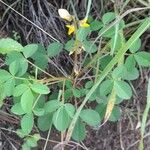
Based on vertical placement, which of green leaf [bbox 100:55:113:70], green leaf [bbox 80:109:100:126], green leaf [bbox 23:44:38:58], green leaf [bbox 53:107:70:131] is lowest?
green leaf [bbox 80:109:100:126]

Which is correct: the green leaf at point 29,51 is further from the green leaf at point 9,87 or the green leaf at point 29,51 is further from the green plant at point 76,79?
the green leaf at point 9,87

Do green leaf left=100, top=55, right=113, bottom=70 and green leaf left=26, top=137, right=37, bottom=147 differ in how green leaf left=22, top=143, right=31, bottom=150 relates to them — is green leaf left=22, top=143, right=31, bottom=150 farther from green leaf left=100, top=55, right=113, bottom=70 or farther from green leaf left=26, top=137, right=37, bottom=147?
green leaf left=100, top=55, right=113, bottom=70

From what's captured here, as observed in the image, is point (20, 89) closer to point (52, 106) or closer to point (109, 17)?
point (52, 106)

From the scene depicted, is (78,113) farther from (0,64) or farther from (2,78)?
(0,64)

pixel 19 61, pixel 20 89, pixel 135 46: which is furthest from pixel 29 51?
pixel 135 46

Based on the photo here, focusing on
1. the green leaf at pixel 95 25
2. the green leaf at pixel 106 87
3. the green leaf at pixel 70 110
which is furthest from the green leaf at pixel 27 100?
the green leaf at pixel 95 25

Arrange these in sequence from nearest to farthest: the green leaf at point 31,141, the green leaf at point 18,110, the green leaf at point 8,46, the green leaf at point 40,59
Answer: the green leaf at point 8,46, the green leaf at point 18,110, the green leaf at point 40,59, the green leaf at point 31,141

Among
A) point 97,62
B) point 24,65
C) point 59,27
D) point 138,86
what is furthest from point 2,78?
point 138,86

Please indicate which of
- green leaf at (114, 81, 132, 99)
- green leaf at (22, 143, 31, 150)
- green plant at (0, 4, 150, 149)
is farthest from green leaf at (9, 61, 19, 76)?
green leaf at (22, 143, 31, 150)
